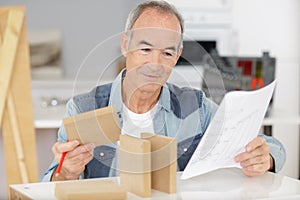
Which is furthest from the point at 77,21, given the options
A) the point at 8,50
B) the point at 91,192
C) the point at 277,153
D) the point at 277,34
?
the point at 91,192

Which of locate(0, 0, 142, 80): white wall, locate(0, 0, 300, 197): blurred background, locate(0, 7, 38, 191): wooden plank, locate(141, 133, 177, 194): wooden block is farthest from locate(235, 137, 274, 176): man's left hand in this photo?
locate(0, 0, 142, 80): white wall

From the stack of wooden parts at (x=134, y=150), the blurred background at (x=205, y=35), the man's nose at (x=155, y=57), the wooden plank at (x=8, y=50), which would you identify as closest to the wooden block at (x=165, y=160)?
the stack of wooden parts at (x=134, y=150)

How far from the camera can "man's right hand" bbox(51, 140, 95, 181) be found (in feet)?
3.09

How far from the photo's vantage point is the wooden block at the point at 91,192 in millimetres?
848

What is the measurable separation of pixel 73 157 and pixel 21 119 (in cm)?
118

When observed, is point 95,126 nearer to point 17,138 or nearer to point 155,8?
point 155,8

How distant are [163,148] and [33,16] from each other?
290 centimetres

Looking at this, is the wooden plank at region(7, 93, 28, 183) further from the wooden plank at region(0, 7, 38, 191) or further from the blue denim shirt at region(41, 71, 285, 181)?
the blue denim shirt at region(41, 71, 285, 181)

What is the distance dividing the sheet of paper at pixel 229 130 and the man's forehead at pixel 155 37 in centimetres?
12

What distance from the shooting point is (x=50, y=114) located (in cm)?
231

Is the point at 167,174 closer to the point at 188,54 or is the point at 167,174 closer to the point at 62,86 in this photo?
the point at 188,54

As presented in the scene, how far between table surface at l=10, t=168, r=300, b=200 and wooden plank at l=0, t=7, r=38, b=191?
1.16 m

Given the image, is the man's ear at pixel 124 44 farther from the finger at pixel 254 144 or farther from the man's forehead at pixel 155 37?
the finger at pixel 254 144

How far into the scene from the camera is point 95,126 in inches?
36.2
